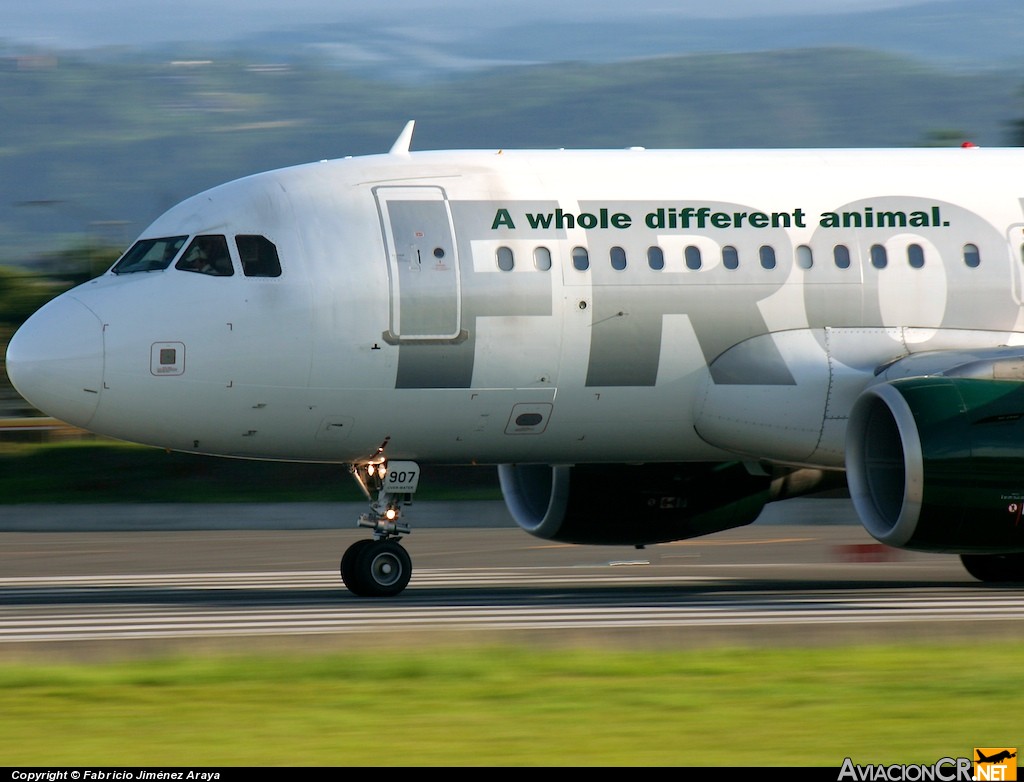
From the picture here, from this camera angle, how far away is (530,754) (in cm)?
851

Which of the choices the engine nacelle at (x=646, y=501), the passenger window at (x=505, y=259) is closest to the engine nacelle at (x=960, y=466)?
the engine nacelle at (x=646, y=501)

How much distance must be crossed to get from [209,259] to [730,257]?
505 cm

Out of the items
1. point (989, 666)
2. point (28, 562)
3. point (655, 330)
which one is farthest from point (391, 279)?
point (28, 562)

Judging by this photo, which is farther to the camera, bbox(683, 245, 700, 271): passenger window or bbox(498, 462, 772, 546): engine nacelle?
bbox(498, 462, 772, 546): engine nacelle

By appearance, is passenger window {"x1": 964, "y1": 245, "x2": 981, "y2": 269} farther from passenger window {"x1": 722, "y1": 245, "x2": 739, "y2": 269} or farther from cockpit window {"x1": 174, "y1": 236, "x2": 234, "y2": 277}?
cockpit window {"x1": 174, "y1": 236, "x2": 234, "y2": 277}

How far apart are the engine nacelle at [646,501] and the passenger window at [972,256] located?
11.2 feet

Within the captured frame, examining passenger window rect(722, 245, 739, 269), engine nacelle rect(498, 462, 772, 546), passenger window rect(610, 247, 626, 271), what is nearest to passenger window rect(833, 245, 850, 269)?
passenger window rect(722, 245, 739, 269)

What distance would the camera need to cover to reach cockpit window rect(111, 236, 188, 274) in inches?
655

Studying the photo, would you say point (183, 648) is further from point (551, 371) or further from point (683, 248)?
point (683, 248)

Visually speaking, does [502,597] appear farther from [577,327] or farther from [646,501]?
Answer: [646,501]

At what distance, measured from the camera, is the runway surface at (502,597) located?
42.9ft

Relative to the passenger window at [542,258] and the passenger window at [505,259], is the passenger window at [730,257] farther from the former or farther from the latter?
the passenger window at [505,259]

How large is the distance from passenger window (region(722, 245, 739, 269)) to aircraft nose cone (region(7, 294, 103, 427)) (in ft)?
19.7

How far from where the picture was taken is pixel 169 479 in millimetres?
38719
